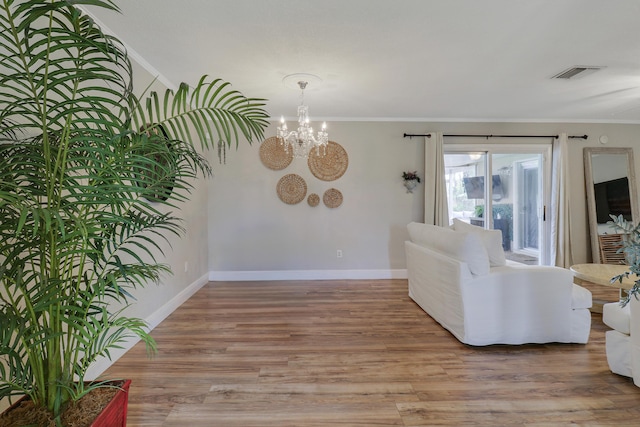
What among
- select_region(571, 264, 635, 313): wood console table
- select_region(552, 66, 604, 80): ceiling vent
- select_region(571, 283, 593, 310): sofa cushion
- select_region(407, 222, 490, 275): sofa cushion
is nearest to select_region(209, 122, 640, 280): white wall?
select_region(552, 66, 604, 80): ceiling vent

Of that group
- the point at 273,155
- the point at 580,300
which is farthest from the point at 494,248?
the point at 273,155

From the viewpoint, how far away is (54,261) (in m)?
1.08

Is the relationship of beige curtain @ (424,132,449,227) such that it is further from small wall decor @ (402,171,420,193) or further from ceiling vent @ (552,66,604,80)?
ceiling vent @ (552,66,604,80)

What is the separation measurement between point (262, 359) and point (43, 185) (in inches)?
71.4

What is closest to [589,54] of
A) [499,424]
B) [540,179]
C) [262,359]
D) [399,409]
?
[540,179]

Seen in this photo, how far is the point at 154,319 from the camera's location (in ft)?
9.65

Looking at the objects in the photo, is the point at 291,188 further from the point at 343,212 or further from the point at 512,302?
the point at 512,302

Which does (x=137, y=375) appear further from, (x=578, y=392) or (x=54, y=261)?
(x=578, y=392)

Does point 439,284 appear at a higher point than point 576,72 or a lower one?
lower

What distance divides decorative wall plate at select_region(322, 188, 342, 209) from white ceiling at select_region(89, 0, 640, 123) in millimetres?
1305

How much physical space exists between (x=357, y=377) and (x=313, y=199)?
2.91 m

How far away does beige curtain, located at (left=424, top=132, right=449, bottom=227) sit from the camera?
4.56 meters

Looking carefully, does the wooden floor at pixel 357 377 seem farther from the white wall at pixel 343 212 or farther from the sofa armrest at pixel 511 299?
the white wall at pixel 343 212

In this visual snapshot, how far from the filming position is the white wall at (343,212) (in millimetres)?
4672
